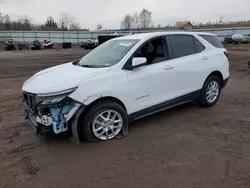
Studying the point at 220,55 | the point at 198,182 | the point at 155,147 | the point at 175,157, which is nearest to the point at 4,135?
the point at 155,147

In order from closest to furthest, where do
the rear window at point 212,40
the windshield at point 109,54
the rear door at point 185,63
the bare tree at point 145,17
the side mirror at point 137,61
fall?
the side mirror at point 137,61, the windshield at point 109,54, the rear door at point 185,63, the rear window at point 212,40, the bare tree at point 145,17

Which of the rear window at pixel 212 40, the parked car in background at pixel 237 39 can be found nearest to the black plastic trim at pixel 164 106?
the rear window at pixel 212 40

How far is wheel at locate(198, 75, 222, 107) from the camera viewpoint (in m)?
5.22

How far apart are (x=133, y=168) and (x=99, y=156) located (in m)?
0.58

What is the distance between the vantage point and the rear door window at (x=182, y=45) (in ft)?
15.4

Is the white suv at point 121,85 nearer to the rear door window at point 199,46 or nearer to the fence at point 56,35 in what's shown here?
the rear door window at point 199,46

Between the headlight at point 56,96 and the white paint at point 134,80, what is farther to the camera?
the white paint at point 134,80

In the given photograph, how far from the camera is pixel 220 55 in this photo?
5484 mm

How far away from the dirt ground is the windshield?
1319mm

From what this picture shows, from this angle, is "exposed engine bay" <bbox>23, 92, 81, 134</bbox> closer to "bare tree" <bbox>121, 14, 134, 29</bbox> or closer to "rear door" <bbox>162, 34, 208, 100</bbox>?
"rear door" <bbox>162, 34, 208, 100</bbox>

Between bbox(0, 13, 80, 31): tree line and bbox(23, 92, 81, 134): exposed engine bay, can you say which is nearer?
bbox(23, 92, 81, 134): exposed engine bay

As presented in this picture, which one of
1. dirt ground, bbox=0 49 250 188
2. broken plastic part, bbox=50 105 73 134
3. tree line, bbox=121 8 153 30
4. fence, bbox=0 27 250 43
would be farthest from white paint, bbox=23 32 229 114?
tree line, bbox=121 8 153 30

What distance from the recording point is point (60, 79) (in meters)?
3.61

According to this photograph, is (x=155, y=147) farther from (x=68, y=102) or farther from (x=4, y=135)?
(x=4, y=135)
